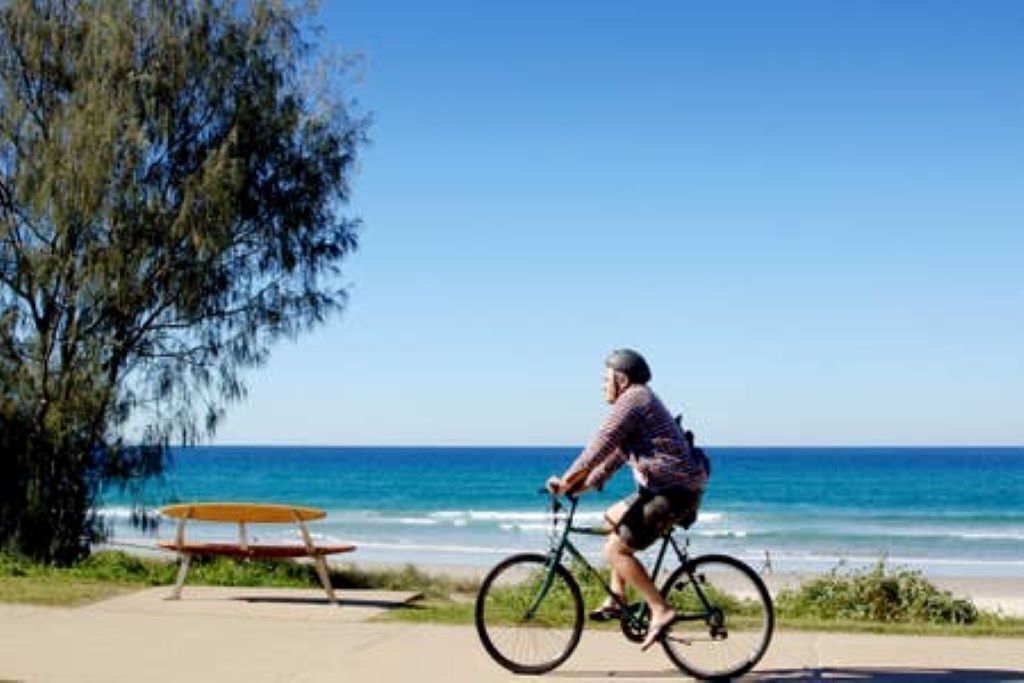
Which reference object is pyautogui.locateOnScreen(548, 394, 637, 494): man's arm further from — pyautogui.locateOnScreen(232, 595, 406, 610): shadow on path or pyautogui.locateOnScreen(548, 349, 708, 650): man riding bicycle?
pyautogui.locateOnScreen(232, 595, 406, 610): shadow on path

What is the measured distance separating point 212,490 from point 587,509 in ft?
113

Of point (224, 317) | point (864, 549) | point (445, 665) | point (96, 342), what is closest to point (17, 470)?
point (96, 342)

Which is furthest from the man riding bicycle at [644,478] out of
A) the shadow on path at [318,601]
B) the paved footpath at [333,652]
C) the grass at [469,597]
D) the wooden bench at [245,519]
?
the wooden bench at [245,519]

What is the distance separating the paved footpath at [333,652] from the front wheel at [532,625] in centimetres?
13

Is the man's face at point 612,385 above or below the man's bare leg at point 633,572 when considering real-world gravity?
above

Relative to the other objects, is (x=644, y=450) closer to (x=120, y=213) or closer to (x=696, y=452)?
(x=696, y=452)

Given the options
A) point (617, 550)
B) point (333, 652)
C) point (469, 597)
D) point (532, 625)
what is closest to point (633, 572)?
point (617, 550)

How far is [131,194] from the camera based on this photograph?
14.5m

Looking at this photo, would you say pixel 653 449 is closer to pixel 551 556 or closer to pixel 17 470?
pixel 551 556

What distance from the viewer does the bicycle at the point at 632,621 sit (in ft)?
24.8

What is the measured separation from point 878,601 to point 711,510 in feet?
165

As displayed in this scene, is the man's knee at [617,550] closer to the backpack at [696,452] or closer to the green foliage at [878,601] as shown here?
the backpack at [696,452]

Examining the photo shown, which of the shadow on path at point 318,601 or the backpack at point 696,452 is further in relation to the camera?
the shadow on path at point 318,601

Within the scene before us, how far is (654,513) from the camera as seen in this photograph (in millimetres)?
7309
